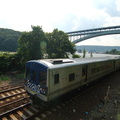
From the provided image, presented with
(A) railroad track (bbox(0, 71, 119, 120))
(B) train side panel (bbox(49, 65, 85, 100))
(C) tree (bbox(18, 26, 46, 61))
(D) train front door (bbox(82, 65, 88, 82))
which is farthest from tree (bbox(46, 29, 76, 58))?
(A) railroad track (bbox(0, 71, 119, 120))

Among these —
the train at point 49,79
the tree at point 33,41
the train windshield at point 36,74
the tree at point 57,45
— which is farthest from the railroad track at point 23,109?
the tree at point 57,45

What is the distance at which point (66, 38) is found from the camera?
939 inches

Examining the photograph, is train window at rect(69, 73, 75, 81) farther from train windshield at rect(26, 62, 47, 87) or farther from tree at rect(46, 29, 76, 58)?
tree at rect(46, 29, 76, 58)

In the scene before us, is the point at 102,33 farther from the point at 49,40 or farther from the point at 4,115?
the point at 4,115

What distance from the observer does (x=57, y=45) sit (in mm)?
22844

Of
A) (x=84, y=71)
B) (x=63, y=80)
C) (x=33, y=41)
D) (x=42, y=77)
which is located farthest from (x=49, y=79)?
(x=33, y=41)

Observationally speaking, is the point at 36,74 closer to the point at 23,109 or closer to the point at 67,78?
the point at 67,78

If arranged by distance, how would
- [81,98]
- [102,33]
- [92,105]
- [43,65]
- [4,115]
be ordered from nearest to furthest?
[4,115], [43,65], [92,105], [81,98], [102,33]

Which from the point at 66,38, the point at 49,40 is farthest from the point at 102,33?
the point at 49,40

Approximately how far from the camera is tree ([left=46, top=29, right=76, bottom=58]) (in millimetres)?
22094

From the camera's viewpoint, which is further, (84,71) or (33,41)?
(33,41)

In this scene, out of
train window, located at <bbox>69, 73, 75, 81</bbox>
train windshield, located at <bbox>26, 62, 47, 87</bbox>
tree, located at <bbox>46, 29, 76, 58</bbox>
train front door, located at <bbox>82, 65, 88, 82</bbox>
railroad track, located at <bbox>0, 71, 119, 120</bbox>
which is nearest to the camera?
railroad track, located at <bbox>0, 71, 119, 120</bbox>

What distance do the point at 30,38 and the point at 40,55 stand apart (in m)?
3.51

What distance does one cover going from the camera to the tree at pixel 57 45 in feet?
72.5
